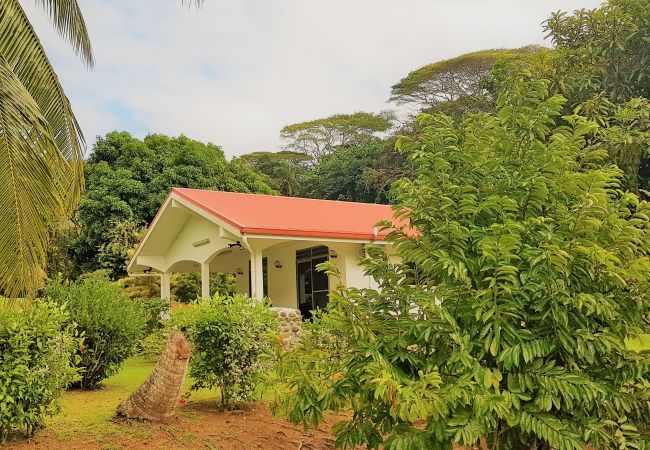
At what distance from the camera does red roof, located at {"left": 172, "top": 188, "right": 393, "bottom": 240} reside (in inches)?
559

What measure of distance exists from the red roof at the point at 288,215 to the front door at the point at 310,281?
1331 millimetres

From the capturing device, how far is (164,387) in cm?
734

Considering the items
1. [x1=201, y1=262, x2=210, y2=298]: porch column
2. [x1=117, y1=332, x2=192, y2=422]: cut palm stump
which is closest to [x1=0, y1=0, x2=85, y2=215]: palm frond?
[x1=117, y1=332, x2=192, y2=422]: cut palm stump

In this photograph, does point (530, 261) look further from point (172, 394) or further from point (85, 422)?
point (85, 422)

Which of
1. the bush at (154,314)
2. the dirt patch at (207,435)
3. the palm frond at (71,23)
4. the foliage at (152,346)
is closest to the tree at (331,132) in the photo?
the bush at (154,314)

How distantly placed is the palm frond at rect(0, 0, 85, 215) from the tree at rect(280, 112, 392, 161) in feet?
135

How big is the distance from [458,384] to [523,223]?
126 cm

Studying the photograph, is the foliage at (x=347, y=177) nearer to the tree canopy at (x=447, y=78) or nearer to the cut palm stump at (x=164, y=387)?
the tree canopy at (x=447, y=78)

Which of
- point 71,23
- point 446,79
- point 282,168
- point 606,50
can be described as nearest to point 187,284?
point 71,23

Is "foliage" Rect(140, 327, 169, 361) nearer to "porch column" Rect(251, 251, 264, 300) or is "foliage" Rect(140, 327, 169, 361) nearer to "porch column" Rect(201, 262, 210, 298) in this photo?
"porch column" Rect(201, 262, 210, 298)

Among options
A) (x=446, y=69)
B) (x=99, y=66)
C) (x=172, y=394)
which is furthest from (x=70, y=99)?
(x=446, y=69)

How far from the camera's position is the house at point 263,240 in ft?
47.2

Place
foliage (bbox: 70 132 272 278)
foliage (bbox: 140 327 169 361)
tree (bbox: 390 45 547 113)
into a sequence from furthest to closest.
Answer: tree (bbox: 390 45 547 113)
foliage (bbox: 70 132 272 278)
foliage (bbox: 140 327 169 361)

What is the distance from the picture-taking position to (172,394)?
741 centimetres
